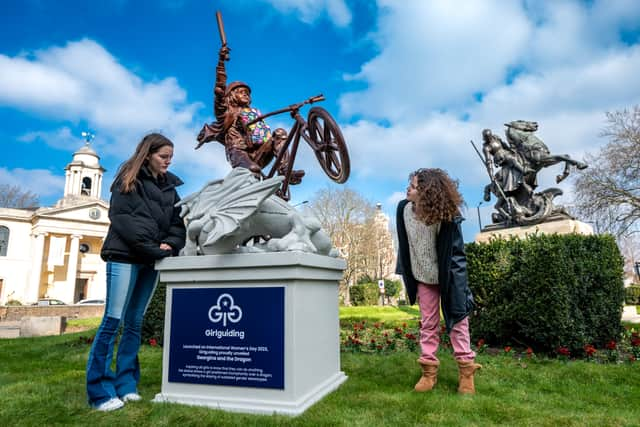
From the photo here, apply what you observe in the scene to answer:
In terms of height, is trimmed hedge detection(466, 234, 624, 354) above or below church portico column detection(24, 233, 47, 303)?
below

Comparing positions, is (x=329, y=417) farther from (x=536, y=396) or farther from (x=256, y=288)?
(x=536, y=396)

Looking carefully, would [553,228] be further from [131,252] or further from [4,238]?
[4,238]

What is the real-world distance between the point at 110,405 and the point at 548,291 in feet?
17.3

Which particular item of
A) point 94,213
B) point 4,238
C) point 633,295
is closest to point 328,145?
point 633,295

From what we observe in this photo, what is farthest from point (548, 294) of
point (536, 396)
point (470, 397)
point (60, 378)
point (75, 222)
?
point (75, 222)

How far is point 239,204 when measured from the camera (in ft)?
10.9

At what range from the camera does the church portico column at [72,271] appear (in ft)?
151

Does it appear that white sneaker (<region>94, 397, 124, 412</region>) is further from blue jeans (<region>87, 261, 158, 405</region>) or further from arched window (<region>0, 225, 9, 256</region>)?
arched window (<region>0, 225, 9, 256</region>)

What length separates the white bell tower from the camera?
52312 mm

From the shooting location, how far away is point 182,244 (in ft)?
11.4

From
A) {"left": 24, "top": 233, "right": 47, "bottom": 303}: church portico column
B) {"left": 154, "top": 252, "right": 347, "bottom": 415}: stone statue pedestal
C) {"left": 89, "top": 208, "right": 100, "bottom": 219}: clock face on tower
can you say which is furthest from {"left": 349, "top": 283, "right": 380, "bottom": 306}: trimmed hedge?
{"left": 24, "top": 233, "right": 47, "bottom": 303}: church portico column

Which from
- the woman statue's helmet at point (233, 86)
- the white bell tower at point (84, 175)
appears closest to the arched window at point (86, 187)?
the white bell tower at point (84, 175)

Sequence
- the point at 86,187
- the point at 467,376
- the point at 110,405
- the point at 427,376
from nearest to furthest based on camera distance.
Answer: the point at 110,405 → the point at 467,376 → the point at 427,376 → the point at 86,187

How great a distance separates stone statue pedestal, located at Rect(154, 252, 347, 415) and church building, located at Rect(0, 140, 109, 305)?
50.1m
